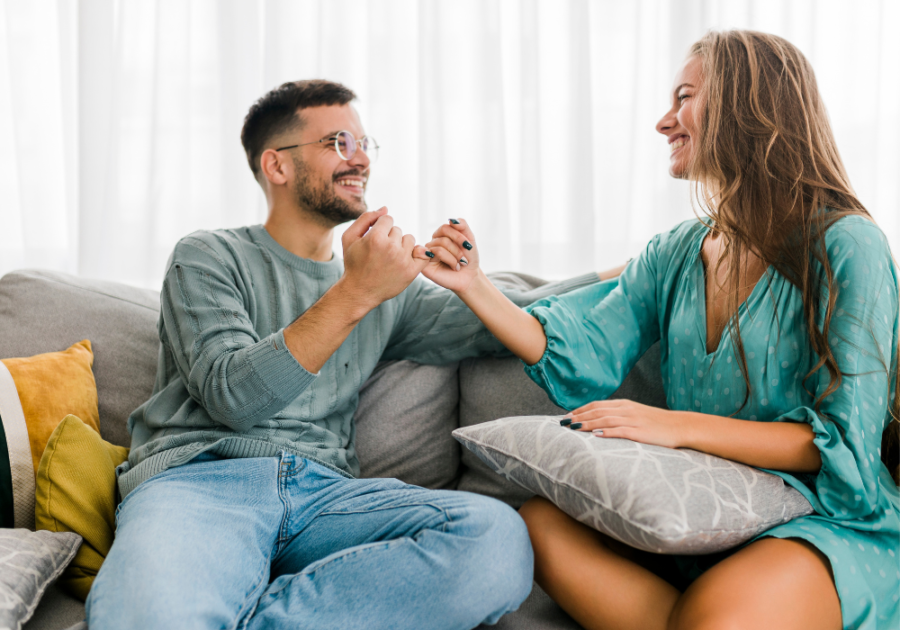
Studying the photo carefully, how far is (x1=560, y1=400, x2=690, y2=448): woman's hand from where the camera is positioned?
1009mm

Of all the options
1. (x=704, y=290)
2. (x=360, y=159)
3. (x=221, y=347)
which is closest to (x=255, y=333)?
(x=221, y=347)

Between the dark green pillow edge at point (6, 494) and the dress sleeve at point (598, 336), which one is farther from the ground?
the dress sleeve at point (598, 336)

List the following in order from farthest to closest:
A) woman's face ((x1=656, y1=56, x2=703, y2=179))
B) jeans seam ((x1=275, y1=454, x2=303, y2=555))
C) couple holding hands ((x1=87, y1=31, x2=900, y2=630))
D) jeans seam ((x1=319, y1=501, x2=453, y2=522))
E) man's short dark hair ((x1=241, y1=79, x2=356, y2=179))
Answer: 1. man's short dark hair ((x1=241, y1=79, x2=356, y2=179))
2. woman's face ((x1=656, y1=56, x2=703, y2=179))
3. jeans seam ((x1=275, y1=454, x2=303, y2=555))
4. jeans seam ((x1=319, y1=501, x2=453, y2=522))
5. couple holding hands ((x1=87, y1=31, x2=900, y2=630))

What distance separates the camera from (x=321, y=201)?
1.56m

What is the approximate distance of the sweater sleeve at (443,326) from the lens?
1.52 meters

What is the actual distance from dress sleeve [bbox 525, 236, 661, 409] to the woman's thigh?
1.50ft

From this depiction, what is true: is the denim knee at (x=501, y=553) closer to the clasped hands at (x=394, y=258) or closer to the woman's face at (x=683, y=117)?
the clasped hands at (x=394, y=258)

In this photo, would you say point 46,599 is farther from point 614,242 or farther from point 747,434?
point 614,242

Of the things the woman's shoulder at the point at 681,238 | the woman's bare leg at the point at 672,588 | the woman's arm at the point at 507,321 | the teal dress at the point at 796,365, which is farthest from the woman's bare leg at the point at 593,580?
the woman's shoulder at the point at 681,238

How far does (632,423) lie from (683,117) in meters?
0.67

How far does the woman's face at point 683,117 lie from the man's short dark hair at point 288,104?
0.82m

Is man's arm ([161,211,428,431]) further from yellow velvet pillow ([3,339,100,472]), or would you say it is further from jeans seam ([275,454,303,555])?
yellow velvet pillow ([3,339,100,472])

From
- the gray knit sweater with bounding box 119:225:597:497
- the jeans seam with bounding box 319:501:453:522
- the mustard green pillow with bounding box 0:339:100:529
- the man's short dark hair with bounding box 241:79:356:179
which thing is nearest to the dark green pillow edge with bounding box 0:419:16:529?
the mustard green pillow with bounding box 0:339:100:529

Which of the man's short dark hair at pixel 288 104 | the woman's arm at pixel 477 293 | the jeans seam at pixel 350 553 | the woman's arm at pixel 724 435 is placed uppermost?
the man's short dark hair at pixel 288 104
